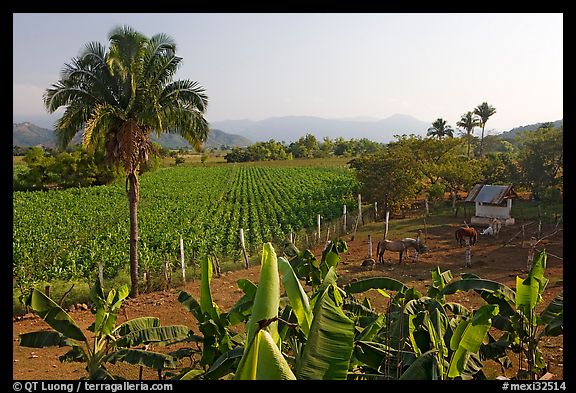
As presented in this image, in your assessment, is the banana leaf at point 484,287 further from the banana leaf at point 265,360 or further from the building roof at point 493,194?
the building roof at point 493,194

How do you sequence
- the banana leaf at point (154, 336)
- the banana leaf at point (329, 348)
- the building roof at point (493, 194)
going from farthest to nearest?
the building roof at point (493, 194) < the banana leaf at point (154, 336) < the banana leaf at point (329, 348)

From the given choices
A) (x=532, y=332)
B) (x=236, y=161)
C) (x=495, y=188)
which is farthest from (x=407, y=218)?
(x=236, y=161)

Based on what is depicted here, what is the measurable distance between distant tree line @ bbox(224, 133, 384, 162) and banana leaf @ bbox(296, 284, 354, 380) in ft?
258

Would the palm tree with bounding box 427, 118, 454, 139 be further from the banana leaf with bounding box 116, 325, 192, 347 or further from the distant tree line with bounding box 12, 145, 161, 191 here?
the banana leaf with bounding box 116, 325, 192, 347

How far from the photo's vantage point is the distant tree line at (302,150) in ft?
278

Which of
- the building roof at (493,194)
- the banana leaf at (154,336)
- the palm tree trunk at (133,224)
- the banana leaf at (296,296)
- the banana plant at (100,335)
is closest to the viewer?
the banana leaf at (296,296)

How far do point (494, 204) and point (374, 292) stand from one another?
12251 millimetres

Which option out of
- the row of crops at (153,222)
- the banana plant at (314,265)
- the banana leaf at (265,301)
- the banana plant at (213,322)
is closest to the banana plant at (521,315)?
the banana plant at (314,265)

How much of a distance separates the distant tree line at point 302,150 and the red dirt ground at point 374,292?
64810 mm

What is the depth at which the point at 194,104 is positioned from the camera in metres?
11.2

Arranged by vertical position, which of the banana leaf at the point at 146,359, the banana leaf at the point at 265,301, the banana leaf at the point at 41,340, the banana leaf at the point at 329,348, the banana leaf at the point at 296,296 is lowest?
the banana leaf at the point at 146,359

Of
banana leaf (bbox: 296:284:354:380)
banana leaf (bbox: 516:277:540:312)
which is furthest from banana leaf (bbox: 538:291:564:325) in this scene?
banana leaf (bbox: 296:284:354:380)
